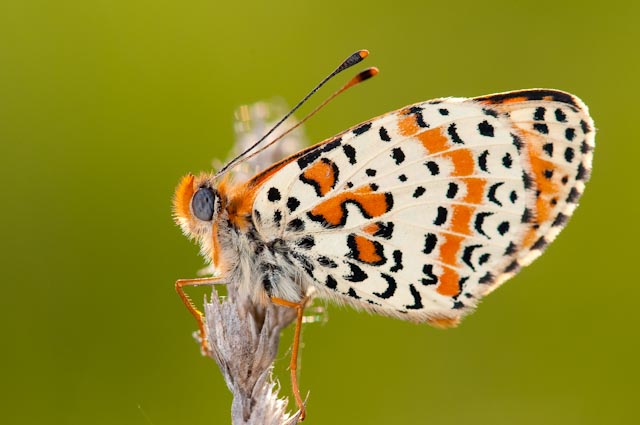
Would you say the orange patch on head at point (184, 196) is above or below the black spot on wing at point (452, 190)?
above

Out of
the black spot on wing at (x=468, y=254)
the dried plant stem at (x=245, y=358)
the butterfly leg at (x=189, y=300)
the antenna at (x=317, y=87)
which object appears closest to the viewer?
the dried plant stem at (x=245, y=358)

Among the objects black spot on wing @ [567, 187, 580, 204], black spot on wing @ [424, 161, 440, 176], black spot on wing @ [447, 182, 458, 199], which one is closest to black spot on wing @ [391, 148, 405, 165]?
black spot on wing @ [424, 161, 440, 176]

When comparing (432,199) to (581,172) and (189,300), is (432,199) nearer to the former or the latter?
(581,172)

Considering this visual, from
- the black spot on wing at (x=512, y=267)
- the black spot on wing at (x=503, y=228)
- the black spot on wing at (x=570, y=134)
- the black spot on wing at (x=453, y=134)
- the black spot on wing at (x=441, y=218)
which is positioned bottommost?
the black spot on wing at (x=512, y=267)

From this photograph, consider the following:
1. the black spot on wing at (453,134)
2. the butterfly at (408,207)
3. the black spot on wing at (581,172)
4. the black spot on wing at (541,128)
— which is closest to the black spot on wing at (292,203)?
the butterfly at (408,207)

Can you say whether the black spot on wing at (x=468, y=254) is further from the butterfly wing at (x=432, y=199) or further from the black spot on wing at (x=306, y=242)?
the black spot on wing at (x=306, y=242)

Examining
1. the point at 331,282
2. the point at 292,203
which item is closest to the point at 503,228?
the point at 331,282
